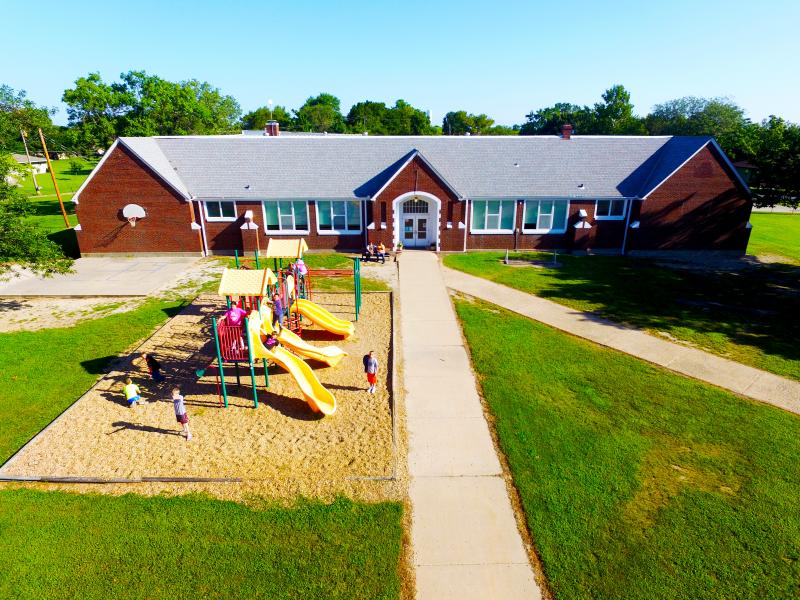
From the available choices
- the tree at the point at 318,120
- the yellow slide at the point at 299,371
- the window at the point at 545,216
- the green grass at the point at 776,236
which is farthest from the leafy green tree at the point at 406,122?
the yellow slide at the point at 299,371

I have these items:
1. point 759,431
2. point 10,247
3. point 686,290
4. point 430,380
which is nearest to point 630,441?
point 759,431

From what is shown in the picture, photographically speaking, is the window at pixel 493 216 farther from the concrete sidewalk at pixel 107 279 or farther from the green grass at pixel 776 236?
the concrete sidewalk at pixel 107 279

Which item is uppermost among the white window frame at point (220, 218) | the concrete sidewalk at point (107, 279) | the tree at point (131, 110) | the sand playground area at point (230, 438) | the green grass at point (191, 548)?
the tree at point (131, 110)

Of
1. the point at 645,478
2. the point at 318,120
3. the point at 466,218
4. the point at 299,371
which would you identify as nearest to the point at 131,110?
the point at 466,218

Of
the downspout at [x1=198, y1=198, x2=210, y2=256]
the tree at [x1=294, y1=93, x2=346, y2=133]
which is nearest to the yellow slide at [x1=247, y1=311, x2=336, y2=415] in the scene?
the downspout at [x1=198, y1=198, x2=210, y2=256]

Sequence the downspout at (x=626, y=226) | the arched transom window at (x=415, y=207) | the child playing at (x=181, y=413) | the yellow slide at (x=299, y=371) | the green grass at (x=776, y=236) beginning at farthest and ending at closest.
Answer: the green grass at (x=776, y=236) → the downspout at (x=626, y=226) → the arched transom window at (x=415, y=207) → the yellow slide at (x=299, y=371) → the child playing at (x=181, y=413)

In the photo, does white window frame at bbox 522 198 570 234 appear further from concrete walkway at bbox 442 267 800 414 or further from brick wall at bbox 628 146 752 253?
concrete walkway at bbox 442 267 800 414

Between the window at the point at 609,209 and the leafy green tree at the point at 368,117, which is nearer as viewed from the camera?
the window at the point at 609,209
